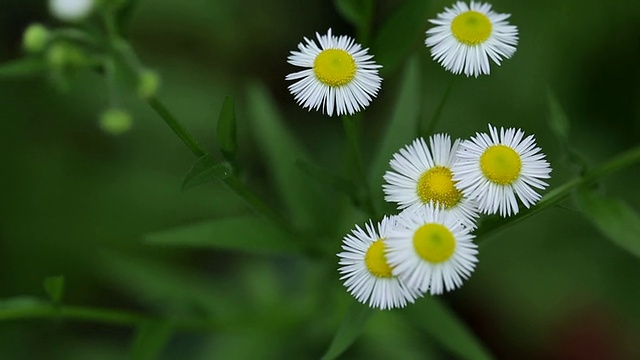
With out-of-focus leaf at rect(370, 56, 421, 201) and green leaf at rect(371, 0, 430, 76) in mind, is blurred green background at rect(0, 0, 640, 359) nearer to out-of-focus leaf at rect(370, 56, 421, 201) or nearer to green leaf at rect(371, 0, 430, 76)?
out-of-focus leaf at rect(370, 56, 421, 201)

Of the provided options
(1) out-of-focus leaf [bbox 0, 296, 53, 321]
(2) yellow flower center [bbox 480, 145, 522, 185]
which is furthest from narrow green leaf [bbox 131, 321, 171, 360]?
(2) yellow flower center [bbox 480, 145, 522, 185]

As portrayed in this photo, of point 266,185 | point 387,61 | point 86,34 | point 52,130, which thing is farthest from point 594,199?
point 52,130

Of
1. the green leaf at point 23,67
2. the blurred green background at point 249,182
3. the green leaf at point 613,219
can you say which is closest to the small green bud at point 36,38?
the green leaf at point 23,67

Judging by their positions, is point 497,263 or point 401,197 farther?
point 497,263

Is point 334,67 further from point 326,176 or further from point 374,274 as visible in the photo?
point 374,274

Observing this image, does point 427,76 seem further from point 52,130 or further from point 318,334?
point 52,130

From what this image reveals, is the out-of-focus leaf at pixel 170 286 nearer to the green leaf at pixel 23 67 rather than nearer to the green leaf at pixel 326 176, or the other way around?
the green leaf at pixel 326 176
